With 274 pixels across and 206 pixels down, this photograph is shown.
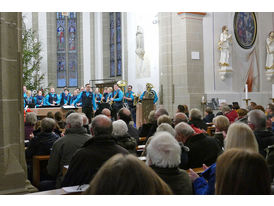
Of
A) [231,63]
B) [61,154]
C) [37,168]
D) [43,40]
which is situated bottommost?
[37,168]

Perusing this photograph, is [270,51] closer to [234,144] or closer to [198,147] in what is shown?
[198,147]

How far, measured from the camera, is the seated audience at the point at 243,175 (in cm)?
192

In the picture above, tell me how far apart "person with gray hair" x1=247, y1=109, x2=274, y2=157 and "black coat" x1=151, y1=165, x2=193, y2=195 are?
2.30 m

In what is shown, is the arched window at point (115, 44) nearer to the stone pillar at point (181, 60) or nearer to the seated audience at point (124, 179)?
the stone pillar at point (181, 60)

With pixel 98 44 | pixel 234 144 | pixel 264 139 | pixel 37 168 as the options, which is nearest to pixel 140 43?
pixel 98 44

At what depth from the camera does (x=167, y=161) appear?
9.75 feet

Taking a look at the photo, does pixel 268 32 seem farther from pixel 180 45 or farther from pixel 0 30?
pixel 0 30

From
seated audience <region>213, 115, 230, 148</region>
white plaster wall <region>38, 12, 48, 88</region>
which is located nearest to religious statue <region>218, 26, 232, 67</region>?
seated audience <region>213, 115, 230, 148</region>

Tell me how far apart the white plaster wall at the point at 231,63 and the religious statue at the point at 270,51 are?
0.27 metres

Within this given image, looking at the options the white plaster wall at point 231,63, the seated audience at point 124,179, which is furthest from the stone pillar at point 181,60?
the seated audience at point 124,179

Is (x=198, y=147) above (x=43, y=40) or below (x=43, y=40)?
below

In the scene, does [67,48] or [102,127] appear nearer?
[102,127]

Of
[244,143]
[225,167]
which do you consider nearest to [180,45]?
[244,143]

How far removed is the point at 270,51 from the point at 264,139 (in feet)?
41.6
